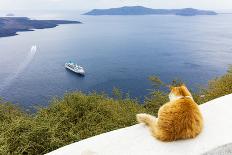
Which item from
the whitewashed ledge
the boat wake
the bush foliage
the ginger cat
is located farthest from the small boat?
the ginger cat

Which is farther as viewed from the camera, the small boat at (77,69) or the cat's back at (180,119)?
the small boat at (77,69)

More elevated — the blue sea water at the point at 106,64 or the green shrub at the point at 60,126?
the green shrub at the point at 60,126

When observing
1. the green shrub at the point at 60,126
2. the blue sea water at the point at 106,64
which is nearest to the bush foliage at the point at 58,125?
the green shrub at the point at 60,126

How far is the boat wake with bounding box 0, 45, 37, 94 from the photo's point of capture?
176ft

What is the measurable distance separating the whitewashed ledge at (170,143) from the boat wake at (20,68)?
161ft

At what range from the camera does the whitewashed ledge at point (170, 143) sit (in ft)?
14.2

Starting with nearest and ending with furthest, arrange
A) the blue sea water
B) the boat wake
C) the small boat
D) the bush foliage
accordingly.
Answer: the bush foliage, the blue sea water, the boat wake, the small boat

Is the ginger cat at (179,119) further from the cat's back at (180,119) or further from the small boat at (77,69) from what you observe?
the small boat at (77,69)

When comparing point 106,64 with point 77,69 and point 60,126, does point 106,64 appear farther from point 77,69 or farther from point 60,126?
point 60,126

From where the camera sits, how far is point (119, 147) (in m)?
4.84

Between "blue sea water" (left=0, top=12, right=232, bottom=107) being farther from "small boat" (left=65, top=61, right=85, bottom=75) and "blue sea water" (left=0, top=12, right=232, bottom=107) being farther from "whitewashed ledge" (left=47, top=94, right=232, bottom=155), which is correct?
"whitewashed ledge" (left=47, top=94, right=232, bottom=155)

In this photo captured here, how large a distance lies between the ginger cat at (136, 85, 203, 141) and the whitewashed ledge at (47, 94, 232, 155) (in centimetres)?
13

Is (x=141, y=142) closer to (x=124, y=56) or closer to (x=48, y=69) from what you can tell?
(x=48, y=69)

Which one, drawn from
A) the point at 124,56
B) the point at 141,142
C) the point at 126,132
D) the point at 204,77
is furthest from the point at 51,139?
the point at 124,56
